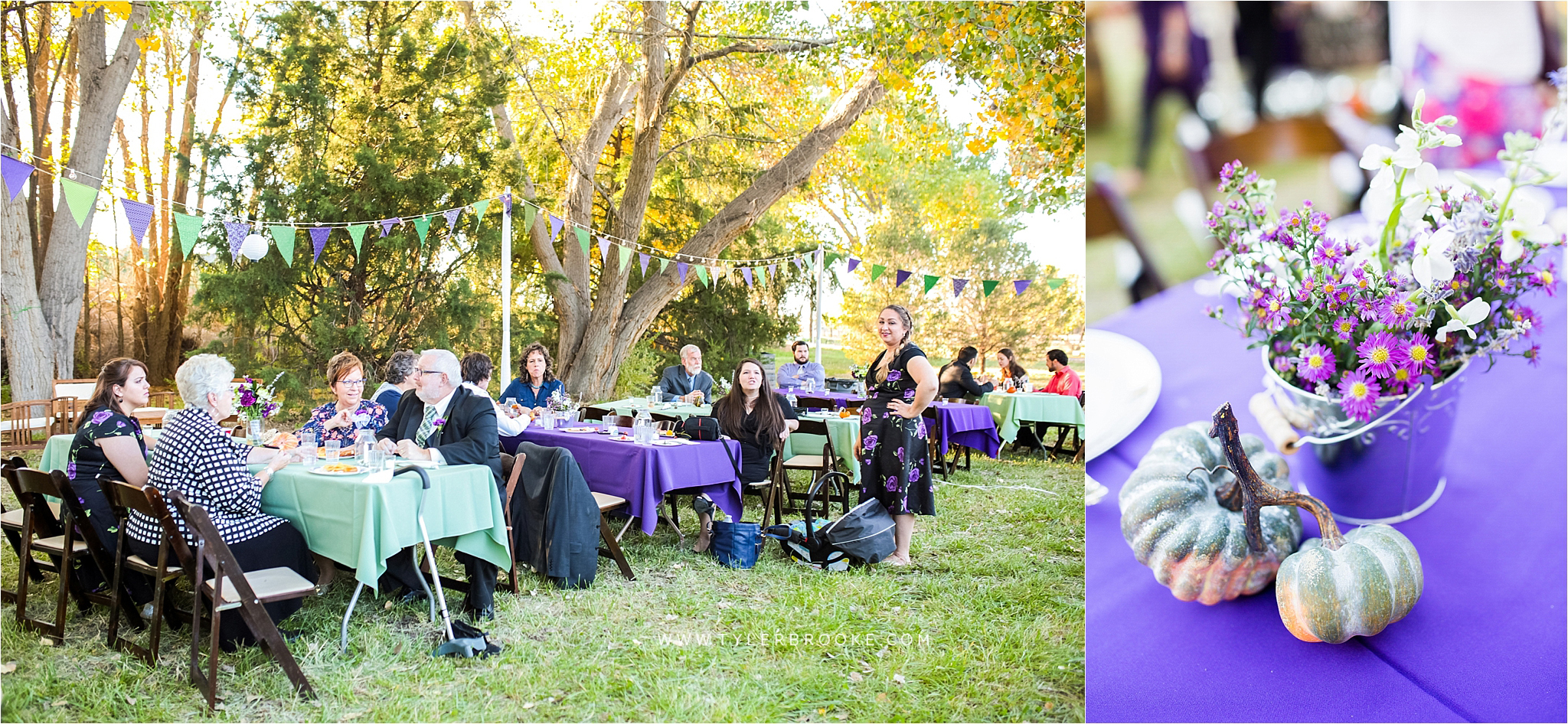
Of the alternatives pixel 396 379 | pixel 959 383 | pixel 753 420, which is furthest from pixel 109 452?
pixel 959 383

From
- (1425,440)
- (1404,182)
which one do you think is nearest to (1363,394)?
(1425,440)

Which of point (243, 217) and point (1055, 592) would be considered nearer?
point (1055, 592)

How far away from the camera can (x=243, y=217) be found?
400 inches

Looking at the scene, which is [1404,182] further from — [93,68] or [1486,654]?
[93,68]

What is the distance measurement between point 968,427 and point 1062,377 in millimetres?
1304

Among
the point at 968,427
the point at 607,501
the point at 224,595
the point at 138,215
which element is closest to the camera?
the point at 224,595

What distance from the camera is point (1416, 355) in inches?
66.8

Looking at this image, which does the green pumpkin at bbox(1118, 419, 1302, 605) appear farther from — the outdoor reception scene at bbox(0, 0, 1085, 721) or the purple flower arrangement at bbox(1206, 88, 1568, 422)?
the outdoor reception scene at bbox(0, 0, 1085, 721)

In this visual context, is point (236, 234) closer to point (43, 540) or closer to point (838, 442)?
point (43, 540)

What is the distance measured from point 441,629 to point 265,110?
8868 mm

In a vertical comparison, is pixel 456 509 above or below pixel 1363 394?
below

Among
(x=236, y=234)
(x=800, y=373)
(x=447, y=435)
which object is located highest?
(x=236, y=234)

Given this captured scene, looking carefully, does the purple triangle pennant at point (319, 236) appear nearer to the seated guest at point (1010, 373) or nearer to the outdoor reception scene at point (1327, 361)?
the seated guest at point (1010, 373)

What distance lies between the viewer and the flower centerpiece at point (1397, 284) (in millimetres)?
1709
